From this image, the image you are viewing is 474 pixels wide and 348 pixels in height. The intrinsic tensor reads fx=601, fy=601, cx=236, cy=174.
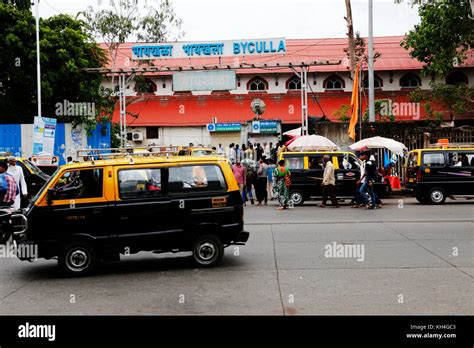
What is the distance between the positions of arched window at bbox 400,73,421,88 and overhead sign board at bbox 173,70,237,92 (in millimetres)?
18688

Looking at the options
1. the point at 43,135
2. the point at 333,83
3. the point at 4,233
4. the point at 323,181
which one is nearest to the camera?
the point at 4,233

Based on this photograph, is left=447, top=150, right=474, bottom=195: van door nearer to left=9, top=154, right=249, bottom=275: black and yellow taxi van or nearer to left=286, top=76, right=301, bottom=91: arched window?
left=9, top=154, right=249, bottom=275: black and yellow taxi van

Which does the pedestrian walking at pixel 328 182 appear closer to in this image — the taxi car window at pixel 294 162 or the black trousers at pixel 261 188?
the taxi car window at pixel 294 162

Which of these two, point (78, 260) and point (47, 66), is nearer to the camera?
point (78, 260)

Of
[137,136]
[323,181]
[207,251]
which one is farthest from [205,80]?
[207,251]

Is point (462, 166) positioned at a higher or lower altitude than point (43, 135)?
lower

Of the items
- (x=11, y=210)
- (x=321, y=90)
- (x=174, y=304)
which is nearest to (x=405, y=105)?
(x=321, y=90)

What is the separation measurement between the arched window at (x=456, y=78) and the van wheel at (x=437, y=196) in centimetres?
2313

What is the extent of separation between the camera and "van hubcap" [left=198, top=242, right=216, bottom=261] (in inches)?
402

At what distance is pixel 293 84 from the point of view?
4269 cm

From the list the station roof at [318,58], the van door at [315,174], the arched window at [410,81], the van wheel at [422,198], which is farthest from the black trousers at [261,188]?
the arched window at [410,81]

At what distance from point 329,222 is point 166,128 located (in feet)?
88.6

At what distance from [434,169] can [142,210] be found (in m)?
13.7

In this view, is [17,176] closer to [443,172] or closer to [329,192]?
[329,192]
